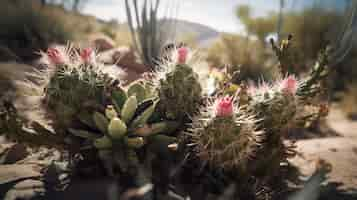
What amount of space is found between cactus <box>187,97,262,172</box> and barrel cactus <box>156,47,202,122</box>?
0.20 metres

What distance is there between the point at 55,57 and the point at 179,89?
790mm

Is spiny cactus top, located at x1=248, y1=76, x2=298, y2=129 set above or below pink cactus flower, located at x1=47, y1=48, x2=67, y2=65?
below

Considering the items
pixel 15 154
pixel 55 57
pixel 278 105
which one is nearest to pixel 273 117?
pixel 278 105

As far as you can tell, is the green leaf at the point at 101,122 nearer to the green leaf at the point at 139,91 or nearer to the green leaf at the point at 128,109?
Result: the green leaf at the point at 128,109

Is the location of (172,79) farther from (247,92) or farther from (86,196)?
(86,196)

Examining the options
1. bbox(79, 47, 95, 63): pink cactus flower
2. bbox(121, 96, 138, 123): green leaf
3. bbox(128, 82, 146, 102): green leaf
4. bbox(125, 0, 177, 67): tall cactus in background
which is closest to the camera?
bbox(121, 96, 138, 123): green leaf

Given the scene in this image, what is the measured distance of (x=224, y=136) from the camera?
164 cm

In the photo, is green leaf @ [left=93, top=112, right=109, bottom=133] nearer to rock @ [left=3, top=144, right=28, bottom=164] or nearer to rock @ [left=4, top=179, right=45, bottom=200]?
rock @ [left=4, top=179, right=45, bottom=200]

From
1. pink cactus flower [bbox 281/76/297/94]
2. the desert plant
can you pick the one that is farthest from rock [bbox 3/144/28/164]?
pink cactus flower [bbox 281/76/297/94]

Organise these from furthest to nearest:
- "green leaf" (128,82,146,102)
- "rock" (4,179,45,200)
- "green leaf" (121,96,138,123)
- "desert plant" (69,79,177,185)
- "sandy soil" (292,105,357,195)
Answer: "sandy soil" (292,105,357,195), "green leaf" (128,82,146,102), "green leaf" (121,96,138,123), "desert plant" (69,79,177,185), "rock" (4,179,45,200)

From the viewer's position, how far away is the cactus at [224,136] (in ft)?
5.37

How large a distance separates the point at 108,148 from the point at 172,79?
57cm

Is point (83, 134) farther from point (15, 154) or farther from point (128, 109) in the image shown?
point (15, 154)

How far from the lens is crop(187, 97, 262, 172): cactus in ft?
5.37
